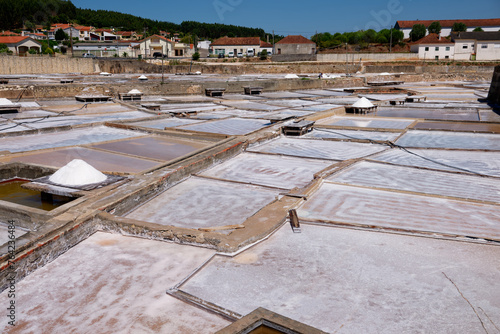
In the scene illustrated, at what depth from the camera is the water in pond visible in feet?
21.2

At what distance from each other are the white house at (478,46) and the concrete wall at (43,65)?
4668 cm

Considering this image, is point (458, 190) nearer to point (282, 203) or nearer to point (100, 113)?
point (282, 203)

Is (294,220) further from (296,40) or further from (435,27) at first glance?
(435,27)

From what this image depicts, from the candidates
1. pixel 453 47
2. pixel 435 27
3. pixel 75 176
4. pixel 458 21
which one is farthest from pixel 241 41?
pixel 75 176

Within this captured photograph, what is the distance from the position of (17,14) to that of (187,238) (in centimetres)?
12164

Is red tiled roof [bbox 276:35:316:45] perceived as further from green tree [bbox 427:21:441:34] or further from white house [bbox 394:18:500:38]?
white house [bbox 394:18:500:38]

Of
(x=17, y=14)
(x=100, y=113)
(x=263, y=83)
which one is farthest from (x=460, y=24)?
(x=17, y=14)

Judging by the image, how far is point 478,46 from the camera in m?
57.1

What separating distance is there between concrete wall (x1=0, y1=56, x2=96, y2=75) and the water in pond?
105 feet

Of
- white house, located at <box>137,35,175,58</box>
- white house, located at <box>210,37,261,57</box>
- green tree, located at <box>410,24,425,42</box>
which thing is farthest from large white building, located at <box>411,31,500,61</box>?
white house, located at <box>137,35,175,58</box>

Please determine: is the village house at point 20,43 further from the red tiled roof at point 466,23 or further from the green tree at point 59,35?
the red tiled roof at point 466,23

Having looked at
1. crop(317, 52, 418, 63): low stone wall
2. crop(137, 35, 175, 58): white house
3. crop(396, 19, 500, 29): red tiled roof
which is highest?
crop(396, 19, 500, 29): red tiled roof

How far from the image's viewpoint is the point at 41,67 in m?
37.1

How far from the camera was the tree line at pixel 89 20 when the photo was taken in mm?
106250
